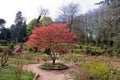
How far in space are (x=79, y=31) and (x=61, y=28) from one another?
26045 mm

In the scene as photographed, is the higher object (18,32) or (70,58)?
(18,32)

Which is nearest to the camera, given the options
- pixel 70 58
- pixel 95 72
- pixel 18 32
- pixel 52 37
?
pixel 95 72

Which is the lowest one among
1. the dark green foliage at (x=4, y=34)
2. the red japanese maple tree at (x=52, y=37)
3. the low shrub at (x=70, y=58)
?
the low shrub at (x=70, y=58)

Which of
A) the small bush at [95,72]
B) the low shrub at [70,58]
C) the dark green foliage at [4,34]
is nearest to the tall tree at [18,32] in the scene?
the dark green foliage at [4,34]

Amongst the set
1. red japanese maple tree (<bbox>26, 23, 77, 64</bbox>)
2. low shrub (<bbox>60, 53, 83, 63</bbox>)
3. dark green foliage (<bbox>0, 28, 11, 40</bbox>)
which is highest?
dark green foliage (<bbox>0, 28, 11, 40</bbox>)

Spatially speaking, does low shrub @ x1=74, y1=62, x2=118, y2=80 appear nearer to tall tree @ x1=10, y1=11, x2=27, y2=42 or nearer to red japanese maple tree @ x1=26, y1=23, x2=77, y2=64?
red japanese maple tree @ x1=26, y1=23, x2=77, y2=64

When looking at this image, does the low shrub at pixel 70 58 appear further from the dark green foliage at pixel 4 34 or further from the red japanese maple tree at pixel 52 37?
the dark green foliage at pixel 4 34

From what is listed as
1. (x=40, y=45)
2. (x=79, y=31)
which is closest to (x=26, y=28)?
(x=79, y=31)

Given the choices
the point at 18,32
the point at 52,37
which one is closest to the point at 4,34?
the point at 18,32

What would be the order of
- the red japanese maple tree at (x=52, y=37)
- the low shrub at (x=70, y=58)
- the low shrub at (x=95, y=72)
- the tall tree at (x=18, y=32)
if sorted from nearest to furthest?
the low shrub at (x=95, y=72), the red japanese maple tree at (x=52, y=37), the low shrub at (x=70, y=58), the tall tree at (x=18, y=32)

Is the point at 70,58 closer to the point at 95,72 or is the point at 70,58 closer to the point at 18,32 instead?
the point at 95,72

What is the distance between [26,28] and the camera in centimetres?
5081

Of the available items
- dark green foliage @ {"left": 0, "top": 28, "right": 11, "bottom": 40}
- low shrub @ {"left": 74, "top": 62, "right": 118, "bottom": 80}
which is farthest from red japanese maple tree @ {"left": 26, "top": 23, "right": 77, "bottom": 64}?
dark green foliage @ {"left": 0, "top": 28, "right": 11, "bottom": 40}

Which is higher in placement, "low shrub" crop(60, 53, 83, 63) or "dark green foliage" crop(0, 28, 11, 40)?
"dark green foliage" crop(0, 28, 11, 40)
